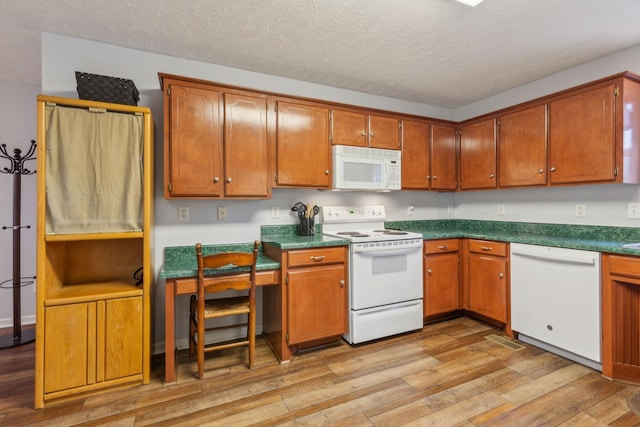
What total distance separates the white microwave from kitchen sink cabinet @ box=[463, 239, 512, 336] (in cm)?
103

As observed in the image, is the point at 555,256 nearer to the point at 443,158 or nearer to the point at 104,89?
the point at 443,158

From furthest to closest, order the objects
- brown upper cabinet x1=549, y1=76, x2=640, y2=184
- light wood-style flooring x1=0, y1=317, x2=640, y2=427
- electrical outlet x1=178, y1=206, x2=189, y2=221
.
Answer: electrical outlet x1=178, y1=206, x2=189, y2=221 → brown upper cabinet x1=549, y1=76, x2=640, y2=184 → light wood-style flooring x1=0, y1=317, x2=640, y2=427

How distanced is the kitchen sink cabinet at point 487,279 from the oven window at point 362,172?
3.86 ft

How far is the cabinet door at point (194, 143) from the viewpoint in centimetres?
234

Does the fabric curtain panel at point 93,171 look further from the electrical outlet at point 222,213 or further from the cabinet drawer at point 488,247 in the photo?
the cabinet drawer at point 488,247

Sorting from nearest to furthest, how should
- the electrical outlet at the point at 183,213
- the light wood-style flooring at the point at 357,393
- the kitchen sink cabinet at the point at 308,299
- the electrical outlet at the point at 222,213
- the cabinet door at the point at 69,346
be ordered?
1. the light wood-style flooring at the point at 357,393
2. the cabinet door at the point at 69,346
3. the kitchen sink cabinet at the point at 308,299
4. the electrical outlet at the point at 183,213
5. the electrical outlet at the point at 222,213

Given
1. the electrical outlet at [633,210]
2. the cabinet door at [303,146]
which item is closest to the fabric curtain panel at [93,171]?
the cabinet door at [303,146]

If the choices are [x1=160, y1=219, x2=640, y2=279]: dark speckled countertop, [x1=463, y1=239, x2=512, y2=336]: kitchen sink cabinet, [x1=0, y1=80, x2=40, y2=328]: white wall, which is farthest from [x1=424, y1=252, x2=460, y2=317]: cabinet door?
[x1=0, y1=80, x2=40, y2=328]: white wall

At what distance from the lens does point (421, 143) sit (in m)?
3.47

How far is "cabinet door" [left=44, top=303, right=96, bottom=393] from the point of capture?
74.7 inches

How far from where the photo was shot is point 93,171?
2.00 meters

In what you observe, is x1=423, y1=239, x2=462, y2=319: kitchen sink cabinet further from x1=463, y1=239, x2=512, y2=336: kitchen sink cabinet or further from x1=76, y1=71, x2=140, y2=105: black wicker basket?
x1=76, y1=71, x2=140, y2=105: black wicker basket

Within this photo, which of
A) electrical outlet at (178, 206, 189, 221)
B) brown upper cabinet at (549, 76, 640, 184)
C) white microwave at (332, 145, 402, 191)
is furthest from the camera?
white microwave at (332, 145, 402, 191)

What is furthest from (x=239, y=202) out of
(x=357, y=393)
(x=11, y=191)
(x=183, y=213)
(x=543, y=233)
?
(x=543, y=233)
